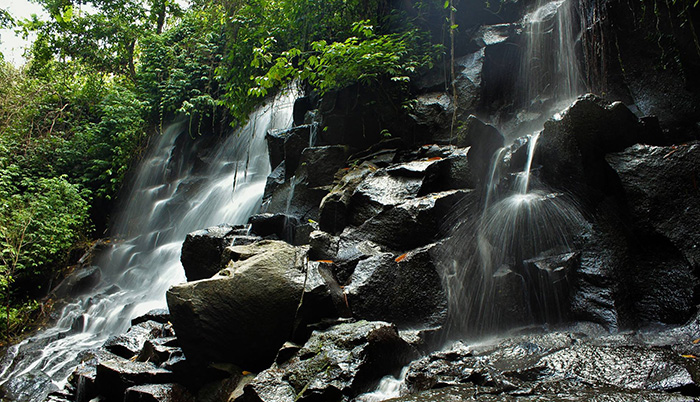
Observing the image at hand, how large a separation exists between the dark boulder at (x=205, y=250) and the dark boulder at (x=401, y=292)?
8.85 feet

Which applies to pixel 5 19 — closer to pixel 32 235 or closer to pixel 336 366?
pixel 32 235

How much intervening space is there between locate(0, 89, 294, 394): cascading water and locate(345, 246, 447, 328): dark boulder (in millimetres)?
4999

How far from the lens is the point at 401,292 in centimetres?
442

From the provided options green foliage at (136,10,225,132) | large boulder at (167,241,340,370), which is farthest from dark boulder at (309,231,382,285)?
green foliage at (136,10,225,132)

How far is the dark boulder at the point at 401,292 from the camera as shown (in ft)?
14.2

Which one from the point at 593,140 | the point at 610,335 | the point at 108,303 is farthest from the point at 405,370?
the point at 108,303

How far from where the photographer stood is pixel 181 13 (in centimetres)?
1712

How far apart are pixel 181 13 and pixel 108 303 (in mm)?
13226

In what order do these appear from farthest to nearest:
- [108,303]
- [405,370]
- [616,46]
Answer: [108,303] → [616,46] → [405,370]

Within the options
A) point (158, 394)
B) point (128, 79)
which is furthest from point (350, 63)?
point (128, 79)

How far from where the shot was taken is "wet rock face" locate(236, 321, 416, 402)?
314 cm

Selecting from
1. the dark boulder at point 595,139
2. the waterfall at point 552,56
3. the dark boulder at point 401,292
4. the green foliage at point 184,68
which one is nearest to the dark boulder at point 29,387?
the dark boulder at point 401,292

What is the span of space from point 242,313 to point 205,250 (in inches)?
107

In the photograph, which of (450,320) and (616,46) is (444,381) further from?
(616,46)
